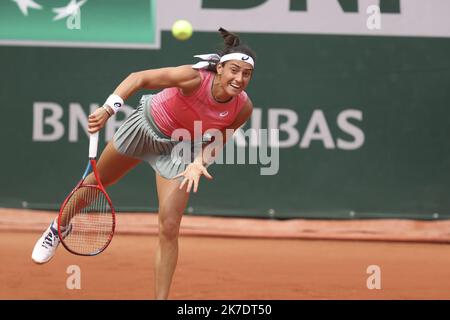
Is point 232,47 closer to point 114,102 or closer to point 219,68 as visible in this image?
point 219,68

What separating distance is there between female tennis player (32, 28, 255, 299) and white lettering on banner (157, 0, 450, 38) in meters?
2.61

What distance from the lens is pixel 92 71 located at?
21.6 ft

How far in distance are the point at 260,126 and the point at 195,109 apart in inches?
110

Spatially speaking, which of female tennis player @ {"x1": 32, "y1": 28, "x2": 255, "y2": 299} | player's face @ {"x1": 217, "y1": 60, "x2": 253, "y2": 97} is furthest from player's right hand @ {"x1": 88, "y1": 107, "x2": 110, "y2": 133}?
player's face @ {"x1": 217, "y1": 60, "x2": 253, "y2": 97}

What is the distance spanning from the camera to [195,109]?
381 cm

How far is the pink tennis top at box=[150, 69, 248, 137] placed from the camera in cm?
377

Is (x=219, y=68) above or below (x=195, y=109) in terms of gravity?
above

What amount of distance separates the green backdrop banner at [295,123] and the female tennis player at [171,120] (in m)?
2.52

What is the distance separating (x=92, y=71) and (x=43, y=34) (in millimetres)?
535

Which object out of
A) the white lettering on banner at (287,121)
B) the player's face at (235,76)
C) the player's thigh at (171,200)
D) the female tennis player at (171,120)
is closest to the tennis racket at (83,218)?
the female tennis player at (171,120)

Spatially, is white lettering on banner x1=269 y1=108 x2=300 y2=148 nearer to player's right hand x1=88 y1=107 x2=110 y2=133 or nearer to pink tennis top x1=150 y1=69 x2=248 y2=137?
pink tennis top x1=150 y1=69 x2=248 y2=137

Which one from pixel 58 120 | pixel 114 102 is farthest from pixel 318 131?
pixel 114 102

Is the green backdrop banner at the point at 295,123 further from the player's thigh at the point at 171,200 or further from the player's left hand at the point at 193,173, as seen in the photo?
the player's left hand at the point at 193,173

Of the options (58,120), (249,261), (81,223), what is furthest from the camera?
(58,120)
